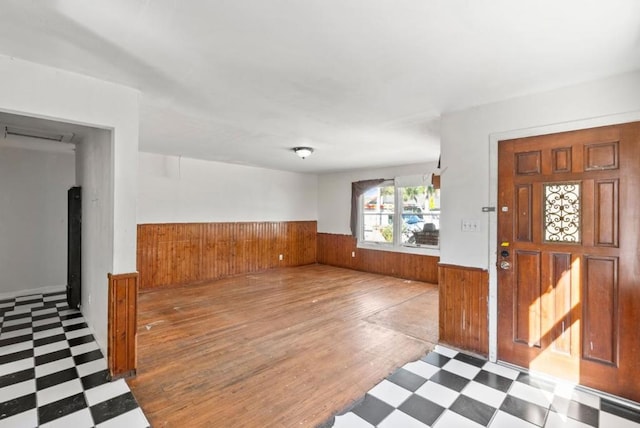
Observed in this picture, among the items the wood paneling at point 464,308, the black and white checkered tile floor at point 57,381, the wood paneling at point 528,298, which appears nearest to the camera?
the black and white checkered tile floor at point 57,381

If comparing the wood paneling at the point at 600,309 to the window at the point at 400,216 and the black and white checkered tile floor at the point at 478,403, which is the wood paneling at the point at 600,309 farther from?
the window at the point at 400,216

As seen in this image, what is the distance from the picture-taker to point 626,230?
2252 millimetres

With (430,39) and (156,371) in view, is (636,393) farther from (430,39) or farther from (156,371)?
(156,371)

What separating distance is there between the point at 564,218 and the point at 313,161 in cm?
444

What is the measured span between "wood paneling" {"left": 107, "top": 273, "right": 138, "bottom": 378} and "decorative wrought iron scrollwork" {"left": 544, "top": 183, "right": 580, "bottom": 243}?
3.49 meters

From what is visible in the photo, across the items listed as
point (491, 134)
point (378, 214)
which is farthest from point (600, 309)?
point (378, 214)

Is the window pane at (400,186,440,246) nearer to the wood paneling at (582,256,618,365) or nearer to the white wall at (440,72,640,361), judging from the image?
the white wall at (440,72,640,361)

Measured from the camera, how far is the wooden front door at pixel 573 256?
2252 millimetres

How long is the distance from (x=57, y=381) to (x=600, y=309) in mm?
4245

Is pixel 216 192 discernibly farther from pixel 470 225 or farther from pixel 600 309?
pixel 600 309

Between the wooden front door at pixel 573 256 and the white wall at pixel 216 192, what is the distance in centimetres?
524

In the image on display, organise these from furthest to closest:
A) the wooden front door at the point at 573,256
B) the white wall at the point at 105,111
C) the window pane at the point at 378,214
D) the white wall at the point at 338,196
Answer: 1. the white wall at the point at 338,196
2. the window pane at the point at 378,214
3. the wooden front door at the point at 573,256
4. the white wall at the point at 105,111

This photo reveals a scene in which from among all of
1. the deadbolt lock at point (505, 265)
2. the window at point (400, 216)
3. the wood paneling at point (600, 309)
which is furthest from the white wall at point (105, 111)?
the window at point (400, 216)

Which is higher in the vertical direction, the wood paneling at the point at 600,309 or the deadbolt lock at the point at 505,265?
the deadbolt lock at the point at 505,265
